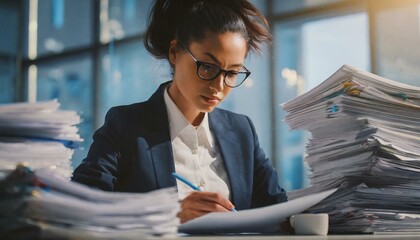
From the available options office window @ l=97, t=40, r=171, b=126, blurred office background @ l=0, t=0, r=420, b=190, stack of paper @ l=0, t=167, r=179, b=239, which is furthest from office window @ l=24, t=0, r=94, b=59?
stack of paper @ l=0, t=167, r=179, b=239

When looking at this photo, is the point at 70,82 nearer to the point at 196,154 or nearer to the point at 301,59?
the point at 301,59

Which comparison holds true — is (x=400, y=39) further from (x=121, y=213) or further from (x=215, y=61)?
(x=121, y=213)

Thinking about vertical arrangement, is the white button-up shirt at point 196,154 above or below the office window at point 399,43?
below

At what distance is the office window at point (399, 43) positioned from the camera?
12.7ft

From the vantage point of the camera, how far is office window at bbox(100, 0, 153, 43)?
5.21 meters

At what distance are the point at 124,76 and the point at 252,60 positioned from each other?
2.47 metres

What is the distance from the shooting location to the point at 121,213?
2.07 feet

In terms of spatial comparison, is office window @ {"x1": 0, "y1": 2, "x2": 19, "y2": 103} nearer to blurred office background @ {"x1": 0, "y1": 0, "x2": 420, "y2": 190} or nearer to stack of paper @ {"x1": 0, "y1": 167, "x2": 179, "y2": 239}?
blurred office background @ {"x1": 0, "y1": 0, "x2": 420, "y2": 190}

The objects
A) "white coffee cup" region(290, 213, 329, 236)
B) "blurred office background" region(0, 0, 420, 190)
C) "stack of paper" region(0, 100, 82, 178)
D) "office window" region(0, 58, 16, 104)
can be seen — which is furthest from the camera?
"office window" region(0, 58, 16, 104)

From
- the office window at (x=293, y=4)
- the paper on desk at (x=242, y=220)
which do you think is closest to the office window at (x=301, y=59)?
the office window at (x=293, y=4)

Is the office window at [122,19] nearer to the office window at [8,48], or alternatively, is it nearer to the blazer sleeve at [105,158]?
the office window at [8,48]

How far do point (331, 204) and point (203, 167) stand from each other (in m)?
0.62

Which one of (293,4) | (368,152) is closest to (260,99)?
(293,4)

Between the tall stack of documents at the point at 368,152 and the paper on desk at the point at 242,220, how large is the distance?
0.87 ft
